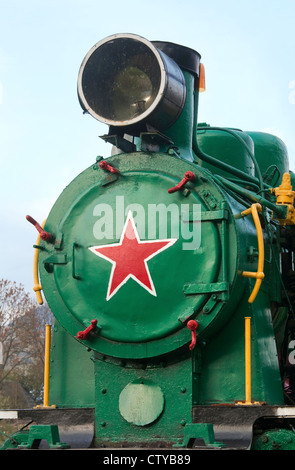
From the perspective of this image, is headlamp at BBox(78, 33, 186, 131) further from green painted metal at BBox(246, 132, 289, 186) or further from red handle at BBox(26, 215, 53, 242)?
green painted metal at BBox(246, 132, 289, 186)

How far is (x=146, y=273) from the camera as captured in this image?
5.61 metres

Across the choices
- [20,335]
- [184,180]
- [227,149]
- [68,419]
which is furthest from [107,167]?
[20,335]

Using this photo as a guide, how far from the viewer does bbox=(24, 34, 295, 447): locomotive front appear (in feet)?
18.0

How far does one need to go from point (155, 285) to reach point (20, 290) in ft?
70.0

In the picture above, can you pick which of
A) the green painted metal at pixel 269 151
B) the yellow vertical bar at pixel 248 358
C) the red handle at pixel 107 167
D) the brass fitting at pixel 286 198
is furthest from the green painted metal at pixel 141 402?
the green painted metal at pixel 269 151

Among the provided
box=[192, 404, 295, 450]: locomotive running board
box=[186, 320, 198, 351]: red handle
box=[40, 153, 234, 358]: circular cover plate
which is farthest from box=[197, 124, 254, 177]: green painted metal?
box=[192, 404, 295, 450]: locomotive running board

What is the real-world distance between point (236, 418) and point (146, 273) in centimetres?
123

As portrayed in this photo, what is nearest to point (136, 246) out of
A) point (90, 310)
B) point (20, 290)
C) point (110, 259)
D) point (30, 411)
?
point (110, 259)

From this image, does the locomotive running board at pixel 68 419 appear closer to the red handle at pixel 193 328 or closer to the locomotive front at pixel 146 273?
the locomotive front at pixel 146 273

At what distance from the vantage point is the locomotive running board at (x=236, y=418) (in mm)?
5000

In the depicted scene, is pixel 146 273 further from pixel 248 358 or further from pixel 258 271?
pixel 248 358
